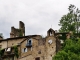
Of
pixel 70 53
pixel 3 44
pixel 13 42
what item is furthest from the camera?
pixel 3 44

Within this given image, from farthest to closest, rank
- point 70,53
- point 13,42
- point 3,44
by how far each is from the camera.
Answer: point 3,44, point 13,42, point 70,53

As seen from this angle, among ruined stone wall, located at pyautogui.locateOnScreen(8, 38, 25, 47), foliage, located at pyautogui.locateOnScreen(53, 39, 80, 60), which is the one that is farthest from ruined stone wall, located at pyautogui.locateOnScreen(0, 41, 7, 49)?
foliage, located at pyautogui.locateOnScreen(53, 39, 80, 60)

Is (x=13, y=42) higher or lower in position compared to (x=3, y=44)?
higher

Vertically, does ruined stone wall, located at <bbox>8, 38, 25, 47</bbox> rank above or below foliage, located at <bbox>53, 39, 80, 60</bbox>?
above

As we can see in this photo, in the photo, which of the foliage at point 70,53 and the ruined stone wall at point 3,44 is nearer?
the foliage at point 70,53

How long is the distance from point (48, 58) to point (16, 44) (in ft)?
44.0

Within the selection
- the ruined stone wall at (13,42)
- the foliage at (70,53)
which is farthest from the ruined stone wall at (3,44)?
the foliage at (70,53)

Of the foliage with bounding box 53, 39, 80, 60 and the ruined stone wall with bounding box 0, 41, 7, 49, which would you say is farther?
the ruined stone wall with bounding box 0, 41, 7, 49

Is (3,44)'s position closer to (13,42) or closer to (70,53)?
(13,42)

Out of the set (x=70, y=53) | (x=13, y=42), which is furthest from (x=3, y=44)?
(x=70, y=53)

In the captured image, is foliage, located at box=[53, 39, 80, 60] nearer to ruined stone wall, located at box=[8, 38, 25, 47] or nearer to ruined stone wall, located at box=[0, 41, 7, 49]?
ruined stone wall, located at box=[8, 38, 25, 47]

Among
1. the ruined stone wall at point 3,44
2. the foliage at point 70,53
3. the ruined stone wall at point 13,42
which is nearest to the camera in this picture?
the foliage at point 70,53

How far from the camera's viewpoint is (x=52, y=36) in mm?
79688

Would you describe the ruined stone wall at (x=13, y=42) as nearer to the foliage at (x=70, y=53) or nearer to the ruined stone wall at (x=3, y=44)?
the ruined stone wall at (x=3, y=44)
